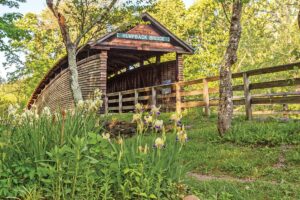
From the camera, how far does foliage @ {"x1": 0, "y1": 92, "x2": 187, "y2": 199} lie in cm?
297

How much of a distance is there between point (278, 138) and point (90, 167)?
5190mm

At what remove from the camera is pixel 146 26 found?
20.2 m

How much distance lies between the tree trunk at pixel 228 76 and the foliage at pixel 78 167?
491 cm

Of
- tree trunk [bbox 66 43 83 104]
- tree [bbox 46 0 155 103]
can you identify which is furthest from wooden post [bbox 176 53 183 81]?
tree trunk [bbox 66 43 83 104]

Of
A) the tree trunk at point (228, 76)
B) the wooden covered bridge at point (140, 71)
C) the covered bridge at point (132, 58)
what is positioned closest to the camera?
the tree trunk at point (228, 76)

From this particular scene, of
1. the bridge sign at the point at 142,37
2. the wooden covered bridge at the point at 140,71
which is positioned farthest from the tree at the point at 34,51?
the bridge sign at the point at 142,37

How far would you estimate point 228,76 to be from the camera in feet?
27.7

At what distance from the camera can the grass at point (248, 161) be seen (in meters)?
4.48

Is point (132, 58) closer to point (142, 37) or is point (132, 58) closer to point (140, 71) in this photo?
point (140, 71)

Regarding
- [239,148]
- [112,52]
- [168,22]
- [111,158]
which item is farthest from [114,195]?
[168,22]

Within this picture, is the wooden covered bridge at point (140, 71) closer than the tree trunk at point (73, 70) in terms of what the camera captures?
No

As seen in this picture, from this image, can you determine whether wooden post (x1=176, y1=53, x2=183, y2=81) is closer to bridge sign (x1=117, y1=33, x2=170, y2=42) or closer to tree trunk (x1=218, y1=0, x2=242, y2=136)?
bridge sign (x1=117, y1=33, x2=170, y2=42)

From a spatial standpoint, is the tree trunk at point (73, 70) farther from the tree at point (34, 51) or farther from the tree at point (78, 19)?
the tree at point (34, 51)

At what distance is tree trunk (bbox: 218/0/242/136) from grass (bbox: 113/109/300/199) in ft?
1.06
